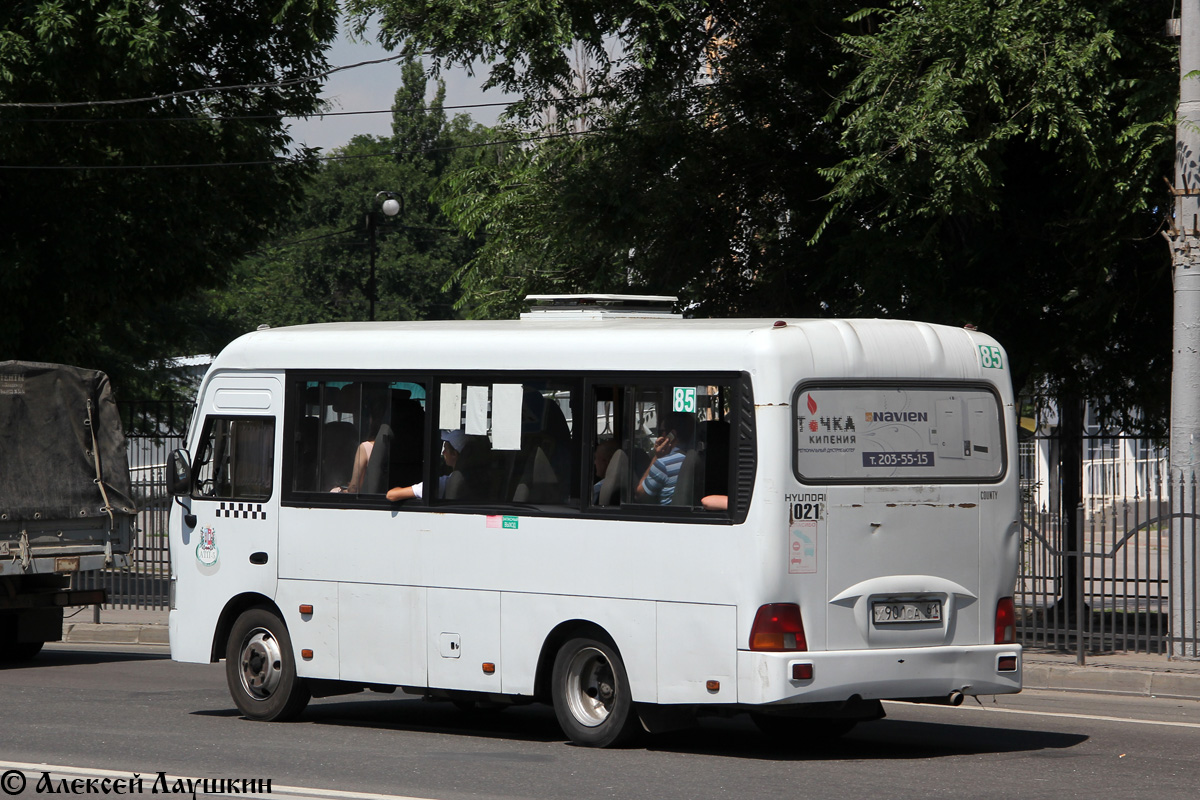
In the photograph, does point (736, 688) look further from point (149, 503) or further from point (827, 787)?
point (149, 503)

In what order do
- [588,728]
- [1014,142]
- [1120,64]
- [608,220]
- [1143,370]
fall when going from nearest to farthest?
1. [588,728]
2. [1120,64]
3. [1014,142]
4. [1143,370]
5. [608,220]

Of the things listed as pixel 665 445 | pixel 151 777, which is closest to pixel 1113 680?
pixel 665 445

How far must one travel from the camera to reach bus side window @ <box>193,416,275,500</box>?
438 inches

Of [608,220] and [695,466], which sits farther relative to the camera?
[608,220]

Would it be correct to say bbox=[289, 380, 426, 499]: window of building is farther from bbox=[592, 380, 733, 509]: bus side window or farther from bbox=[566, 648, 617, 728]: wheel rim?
bbox=[566, 648, 617, 728]: wheel rim

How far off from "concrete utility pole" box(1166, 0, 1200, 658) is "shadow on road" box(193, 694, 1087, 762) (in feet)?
12.5

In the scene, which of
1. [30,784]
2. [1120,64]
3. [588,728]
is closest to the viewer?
[30,784]

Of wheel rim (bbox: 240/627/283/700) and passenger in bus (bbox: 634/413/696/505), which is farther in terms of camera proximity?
wheel rim (bbox: 240/627/283/700)

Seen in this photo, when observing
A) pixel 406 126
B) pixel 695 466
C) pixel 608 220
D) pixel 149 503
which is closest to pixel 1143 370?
pixel 608 220

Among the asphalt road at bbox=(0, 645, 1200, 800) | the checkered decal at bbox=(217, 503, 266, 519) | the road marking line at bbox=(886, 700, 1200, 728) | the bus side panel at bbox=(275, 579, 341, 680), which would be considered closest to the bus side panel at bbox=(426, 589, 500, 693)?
the asphalt road at bbox=(0, 645, 1200, 800)

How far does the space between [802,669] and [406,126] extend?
287ft

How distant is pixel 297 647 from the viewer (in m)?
10.8

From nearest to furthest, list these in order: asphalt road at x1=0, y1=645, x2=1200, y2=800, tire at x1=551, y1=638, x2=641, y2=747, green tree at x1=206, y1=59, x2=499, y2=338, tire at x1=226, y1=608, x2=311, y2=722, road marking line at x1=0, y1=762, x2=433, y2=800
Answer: road marking line at x1=0, y1=762, x2=433, y2=800 → asphalt road at x1=0, y1=645, x2=1200, y2=800 → tire at x1=551, y1=638, x2=641, y2=747 → tire at x1=226, y1=608, x2=311, y2=722 → green tree at x1=206, y1=59, x2=499, y2=338

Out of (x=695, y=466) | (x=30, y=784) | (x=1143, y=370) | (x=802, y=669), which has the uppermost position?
(x=1143, y=370)
